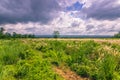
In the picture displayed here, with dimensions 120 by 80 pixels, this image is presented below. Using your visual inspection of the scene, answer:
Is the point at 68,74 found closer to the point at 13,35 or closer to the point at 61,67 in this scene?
the point at 61,67

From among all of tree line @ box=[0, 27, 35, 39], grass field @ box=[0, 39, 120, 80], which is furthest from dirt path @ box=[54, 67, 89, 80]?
tree line @ box=[0, 27, 35, 39]

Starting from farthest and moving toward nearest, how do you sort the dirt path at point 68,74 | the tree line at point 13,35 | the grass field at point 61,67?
the tree line at point 13,35, the dirt path at point 68,74, the grass field at point 61,67

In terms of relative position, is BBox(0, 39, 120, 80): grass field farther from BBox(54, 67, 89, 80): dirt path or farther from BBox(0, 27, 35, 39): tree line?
BBox(0, 27, 35, 39): tree line

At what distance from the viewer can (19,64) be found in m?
12.5

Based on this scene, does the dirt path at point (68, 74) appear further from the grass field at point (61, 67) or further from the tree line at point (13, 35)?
the tree line at point (13, 35)

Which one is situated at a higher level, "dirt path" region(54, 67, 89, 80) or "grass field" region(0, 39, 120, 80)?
"grass field" region(0, 39, 120, 80)

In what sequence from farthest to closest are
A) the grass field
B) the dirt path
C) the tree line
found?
the tree line → the dirt path → the grass field

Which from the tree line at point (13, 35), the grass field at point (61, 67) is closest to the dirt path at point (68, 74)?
the grass field at point (61, 67)

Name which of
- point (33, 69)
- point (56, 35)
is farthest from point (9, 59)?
point (56, 35)

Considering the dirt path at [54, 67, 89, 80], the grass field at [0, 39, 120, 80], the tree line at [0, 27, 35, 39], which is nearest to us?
the grass field at [0, 39, 120, 80]

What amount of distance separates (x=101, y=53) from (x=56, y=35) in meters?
43.5

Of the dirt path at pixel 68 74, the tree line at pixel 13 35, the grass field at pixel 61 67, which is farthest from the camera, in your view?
the tree line at pixel 13 35

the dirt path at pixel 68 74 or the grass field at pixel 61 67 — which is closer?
the grass field at pixel 61 67

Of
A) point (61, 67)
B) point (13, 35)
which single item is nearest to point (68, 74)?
point (61, 67)
